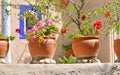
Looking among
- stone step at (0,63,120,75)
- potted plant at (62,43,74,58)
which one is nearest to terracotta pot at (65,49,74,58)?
potted plant at (62,43,74,58)

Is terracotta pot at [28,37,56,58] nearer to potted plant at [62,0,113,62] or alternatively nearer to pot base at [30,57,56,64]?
pot base at [30,57,56,64]

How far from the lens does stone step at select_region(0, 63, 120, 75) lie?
3.14 m

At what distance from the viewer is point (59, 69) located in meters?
3.22

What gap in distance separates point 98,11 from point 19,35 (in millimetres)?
3705

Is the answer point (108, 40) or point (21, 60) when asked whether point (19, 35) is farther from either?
point (108, 40)

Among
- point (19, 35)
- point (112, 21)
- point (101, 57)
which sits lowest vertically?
point (101, 57)

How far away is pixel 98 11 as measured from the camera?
4.27 metres

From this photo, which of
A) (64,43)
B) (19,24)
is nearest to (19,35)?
(19,24)

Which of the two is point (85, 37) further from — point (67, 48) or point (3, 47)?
point (67, 48)

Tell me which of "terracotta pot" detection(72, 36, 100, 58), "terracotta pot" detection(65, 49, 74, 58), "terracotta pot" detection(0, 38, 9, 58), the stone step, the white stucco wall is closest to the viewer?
the stone step

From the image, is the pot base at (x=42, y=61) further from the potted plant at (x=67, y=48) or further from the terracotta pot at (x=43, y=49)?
the potted plant at (x=67, y=48)

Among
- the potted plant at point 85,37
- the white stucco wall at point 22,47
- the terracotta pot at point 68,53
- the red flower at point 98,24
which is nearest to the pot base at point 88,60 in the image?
the potted plant at point 85,37

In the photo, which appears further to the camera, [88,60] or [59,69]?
[88,60]

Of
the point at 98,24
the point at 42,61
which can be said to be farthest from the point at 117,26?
the point at 42,61
